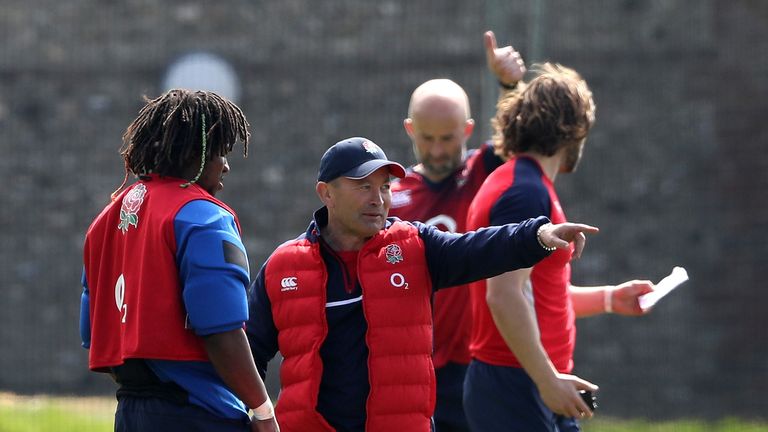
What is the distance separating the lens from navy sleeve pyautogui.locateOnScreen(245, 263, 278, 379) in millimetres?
4152

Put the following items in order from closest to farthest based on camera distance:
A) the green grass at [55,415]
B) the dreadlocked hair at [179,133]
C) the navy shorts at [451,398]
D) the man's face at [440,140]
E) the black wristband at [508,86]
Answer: the dreadlocked hair at [179,133] < the black wristband at [508,86] < the navy shorts at [451,398] < the man's face at [440,140] < the green grass at [55,415]

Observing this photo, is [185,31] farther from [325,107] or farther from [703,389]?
[703,389]

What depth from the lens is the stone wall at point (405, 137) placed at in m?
11.5

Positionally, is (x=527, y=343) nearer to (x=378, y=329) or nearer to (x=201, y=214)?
(x=378, y=329)

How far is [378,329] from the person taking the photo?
155 inches

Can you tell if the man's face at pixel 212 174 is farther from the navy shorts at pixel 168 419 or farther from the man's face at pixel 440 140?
the man's face at pixel 440 140

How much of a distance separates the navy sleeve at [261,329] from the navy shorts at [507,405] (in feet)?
2.86

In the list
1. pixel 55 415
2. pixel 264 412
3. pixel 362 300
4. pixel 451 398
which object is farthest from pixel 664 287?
pixel 55 415

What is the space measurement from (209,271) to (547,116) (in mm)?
1612

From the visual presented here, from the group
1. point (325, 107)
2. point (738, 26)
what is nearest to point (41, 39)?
point (325, 107)

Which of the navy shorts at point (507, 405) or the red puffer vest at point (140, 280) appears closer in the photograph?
the red puffer vest at point (140, 280)

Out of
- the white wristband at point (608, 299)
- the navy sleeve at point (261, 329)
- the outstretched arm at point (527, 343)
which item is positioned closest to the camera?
the navy sleeve at point (261, 329)

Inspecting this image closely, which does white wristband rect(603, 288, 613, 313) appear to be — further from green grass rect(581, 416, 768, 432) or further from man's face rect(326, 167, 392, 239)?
green grass rect(581, 416, 768, 432)

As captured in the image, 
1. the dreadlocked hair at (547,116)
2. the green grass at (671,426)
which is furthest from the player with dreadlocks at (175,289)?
the green grass at (671,426)
